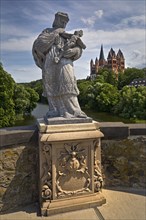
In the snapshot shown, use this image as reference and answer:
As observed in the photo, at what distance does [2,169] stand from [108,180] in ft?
6.25

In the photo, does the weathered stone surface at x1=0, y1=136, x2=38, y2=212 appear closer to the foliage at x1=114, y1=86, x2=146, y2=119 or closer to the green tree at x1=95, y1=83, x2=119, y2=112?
the foliage at x1=114, y1=86, x2=146, y2=119

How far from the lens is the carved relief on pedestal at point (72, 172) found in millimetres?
3639

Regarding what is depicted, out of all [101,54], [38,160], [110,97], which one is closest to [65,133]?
[38,160]

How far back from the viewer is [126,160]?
14.4 ft

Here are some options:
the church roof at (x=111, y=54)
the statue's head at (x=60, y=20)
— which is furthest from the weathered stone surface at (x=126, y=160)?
the church roof at (x=111, y=54)

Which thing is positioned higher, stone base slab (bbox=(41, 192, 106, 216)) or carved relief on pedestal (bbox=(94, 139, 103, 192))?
carved relief on pedestal (bbox=(94, 139, 103, 192))

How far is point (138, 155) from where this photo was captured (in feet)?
14.4

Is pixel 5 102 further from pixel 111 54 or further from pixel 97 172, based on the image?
pixel 111 54

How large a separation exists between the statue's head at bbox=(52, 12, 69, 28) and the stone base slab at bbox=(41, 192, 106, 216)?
107 inches

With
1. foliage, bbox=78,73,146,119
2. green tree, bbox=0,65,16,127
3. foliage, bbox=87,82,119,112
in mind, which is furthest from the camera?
foliage, bbox=87,82,119,112

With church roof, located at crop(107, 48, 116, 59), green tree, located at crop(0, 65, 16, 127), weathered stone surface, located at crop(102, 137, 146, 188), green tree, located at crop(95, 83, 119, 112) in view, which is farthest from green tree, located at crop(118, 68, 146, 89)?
weathered stone surface, located at crop(102, 137, 146, 188)

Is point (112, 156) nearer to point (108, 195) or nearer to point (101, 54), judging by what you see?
point (108, 195)

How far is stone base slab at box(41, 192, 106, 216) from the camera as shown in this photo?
3.55m

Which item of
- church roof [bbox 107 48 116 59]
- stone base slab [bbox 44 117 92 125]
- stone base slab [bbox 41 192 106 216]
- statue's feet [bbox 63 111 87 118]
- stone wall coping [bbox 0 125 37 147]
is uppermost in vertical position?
church roof [bbox 107 48 116 59]
